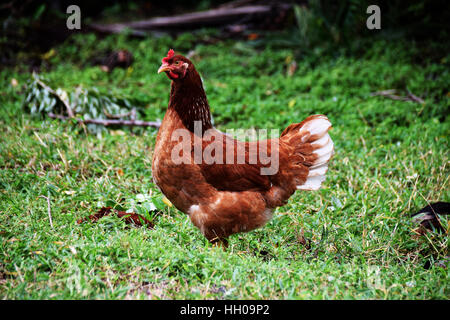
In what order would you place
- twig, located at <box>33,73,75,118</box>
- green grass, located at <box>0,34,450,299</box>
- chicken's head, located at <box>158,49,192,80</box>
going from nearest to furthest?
green grass, located at <box>0,34,450,299</box> < chicken's head, located at <box>158,49,192,80</box> < twig, located at <box>33,73,75,118</box>

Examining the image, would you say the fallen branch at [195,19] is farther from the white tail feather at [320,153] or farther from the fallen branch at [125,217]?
the white tail feather at [320,153]

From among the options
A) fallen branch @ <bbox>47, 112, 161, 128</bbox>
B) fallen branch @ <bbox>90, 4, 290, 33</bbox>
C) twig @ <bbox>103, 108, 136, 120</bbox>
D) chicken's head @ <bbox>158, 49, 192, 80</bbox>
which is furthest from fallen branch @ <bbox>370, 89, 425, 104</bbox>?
chicken's head @ <bbox>158, 49, 192, 80</bbox>

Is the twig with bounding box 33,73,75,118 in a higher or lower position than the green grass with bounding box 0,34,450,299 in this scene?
higher

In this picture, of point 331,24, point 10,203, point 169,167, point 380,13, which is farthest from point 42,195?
point 380,13

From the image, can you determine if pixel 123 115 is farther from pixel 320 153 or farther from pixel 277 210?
pixel 320 153

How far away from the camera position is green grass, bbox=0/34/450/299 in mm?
2682

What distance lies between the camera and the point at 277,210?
3.96m

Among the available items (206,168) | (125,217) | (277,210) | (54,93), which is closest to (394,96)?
A: (277,210)

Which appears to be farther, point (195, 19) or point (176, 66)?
point (195, 19)

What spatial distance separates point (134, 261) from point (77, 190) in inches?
52.8

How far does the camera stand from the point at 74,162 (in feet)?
13.8

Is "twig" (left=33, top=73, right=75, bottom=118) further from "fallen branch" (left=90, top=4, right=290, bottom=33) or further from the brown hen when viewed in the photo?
"fallen branch" (left=90, top=4, right=290, bottom=33)

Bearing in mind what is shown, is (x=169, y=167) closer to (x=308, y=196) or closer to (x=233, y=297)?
(x=233, y=297)

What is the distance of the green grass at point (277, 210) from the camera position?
2.68m
